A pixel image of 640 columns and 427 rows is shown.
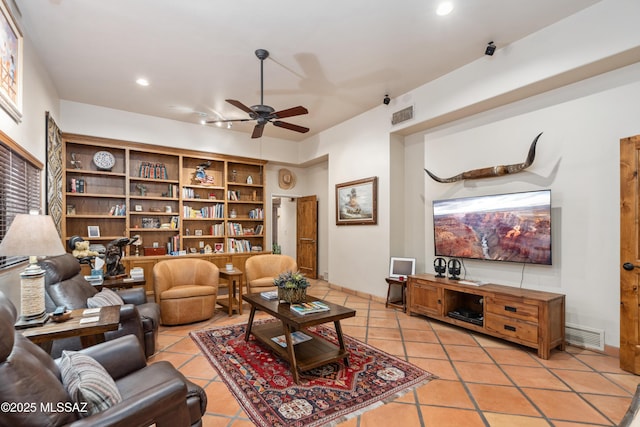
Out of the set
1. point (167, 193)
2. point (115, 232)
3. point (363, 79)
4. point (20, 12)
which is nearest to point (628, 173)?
point (363, 79)

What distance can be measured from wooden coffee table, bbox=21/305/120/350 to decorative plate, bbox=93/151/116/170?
3.84 metres

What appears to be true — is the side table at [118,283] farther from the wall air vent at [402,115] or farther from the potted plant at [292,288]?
the wall air vent at [402,115]

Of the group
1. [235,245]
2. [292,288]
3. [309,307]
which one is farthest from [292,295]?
[235,245]

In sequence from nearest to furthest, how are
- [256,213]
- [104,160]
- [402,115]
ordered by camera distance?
[402,115]
[104,160]
[256,213]

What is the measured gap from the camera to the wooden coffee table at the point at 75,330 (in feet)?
6.12

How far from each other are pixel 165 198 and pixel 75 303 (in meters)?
3.35

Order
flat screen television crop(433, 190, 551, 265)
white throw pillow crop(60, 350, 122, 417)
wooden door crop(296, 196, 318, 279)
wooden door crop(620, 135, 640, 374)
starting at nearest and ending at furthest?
white throw pillow crop(60, 350, 122, 417) → wooden door crop(620, 135, 640, 374) → flat screen television crop(433, 190, 551, 265) → wooden door crop(296, 196, 318, 279)

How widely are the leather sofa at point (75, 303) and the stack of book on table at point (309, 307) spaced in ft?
4.50

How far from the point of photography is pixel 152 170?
5.66 m

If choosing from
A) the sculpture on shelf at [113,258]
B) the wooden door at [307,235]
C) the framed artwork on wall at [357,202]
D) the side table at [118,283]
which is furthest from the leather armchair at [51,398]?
the wooden door at [307,235]

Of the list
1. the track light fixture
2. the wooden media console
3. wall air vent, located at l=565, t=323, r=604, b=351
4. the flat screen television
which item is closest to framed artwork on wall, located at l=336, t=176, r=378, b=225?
the flat screen television

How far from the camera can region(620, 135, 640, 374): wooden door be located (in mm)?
2600

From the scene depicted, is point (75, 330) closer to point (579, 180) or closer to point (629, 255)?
point (629, 255)

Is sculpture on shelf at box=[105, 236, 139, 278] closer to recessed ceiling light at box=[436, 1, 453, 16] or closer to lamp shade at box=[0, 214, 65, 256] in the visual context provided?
lamp shade at box=[0, 214, 65, 256]
